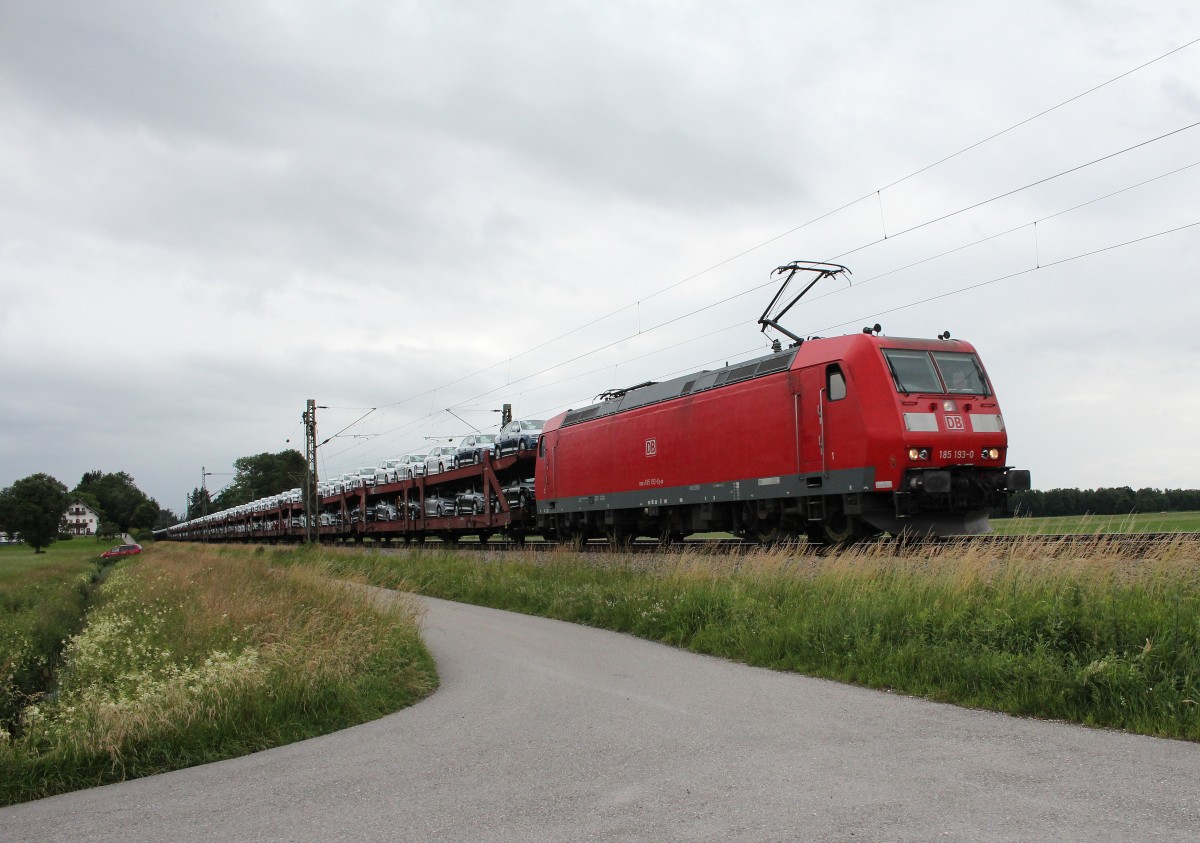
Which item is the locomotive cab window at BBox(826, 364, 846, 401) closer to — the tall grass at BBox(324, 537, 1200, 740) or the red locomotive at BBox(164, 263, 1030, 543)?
the red locomotive at BBox(164, 263, 1030, 543)

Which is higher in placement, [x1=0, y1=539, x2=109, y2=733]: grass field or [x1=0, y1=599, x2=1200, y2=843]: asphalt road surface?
[x1=0, y1=599, x2=1200, y2=843]: asphalt road surface

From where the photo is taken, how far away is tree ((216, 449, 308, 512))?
481 feet

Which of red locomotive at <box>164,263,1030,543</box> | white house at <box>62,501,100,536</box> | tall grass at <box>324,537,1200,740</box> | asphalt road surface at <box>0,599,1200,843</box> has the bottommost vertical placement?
asphalt road surface at <box>0,599,1200,843</box>

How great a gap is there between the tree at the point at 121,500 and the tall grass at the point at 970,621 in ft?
575

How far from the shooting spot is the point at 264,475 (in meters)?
150

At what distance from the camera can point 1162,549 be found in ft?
30.1

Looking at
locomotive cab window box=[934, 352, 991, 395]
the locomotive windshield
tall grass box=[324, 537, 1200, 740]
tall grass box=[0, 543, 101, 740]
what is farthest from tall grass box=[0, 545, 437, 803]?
locomotive cab window box=[934, 352, 991, 395]

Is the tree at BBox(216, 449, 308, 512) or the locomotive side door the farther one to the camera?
the tree at BBox(216, 449, 308, 512)

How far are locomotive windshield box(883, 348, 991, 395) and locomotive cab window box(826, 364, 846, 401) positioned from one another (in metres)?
0.84

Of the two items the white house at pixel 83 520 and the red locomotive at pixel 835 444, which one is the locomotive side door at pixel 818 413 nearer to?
the red locomotive at pixel 835 444

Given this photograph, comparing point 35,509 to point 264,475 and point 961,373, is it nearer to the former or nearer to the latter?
point 264,475

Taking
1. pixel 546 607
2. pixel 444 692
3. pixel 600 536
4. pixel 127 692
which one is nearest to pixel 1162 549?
pixel 444 692

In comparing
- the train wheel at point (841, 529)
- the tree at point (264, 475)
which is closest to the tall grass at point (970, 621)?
the train wheel at point (841, 529)

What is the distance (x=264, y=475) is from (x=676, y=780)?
510 feet
